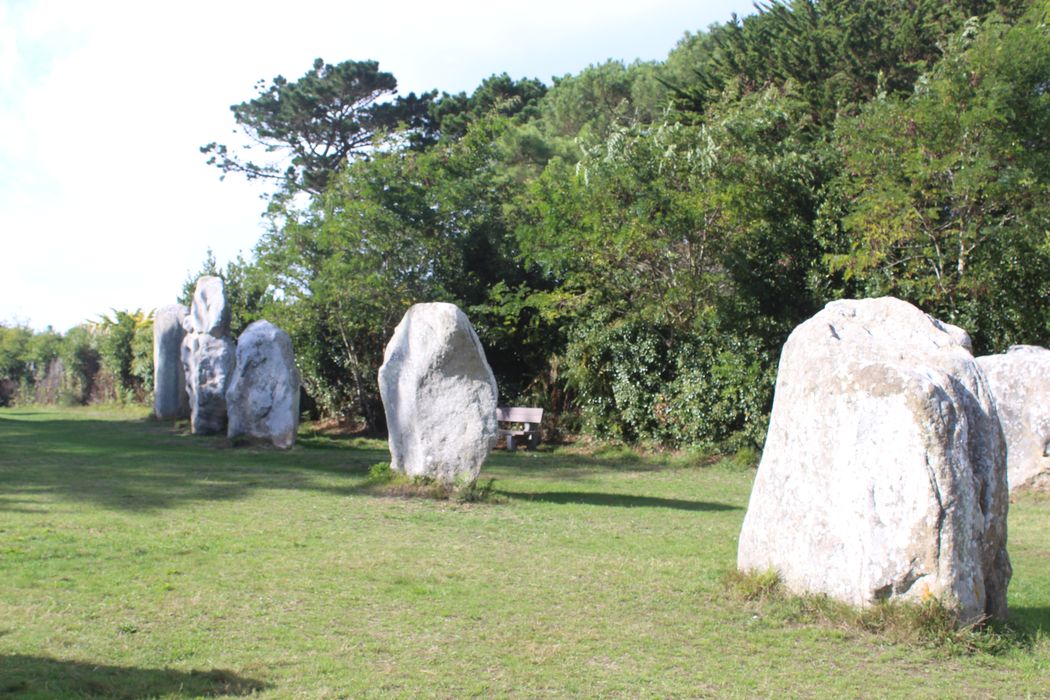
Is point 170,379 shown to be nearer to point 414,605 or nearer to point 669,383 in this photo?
point 669,383

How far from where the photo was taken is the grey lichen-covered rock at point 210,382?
2047 cm

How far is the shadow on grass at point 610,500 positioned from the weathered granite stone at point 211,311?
10.6 meters

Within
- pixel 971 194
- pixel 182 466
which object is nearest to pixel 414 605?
pixel 182 466

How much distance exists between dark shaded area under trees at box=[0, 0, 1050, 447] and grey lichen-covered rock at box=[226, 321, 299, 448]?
3.65 m

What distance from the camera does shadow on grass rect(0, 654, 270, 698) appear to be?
5.09 m

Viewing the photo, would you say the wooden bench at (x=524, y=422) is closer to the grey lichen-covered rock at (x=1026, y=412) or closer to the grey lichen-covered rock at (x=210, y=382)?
the grey lichen-covered rock at (x=210, y=382)

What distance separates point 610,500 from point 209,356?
11456 mm

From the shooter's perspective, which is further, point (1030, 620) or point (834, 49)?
point (834, 49)

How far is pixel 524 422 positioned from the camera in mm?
20719

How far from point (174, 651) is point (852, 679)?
12.9ft

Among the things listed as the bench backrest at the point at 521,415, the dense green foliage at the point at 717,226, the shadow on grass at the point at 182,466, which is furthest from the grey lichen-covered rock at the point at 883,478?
the bench backrest at the point at 521,415

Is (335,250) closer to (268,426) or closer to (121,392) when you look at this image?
(268,426)

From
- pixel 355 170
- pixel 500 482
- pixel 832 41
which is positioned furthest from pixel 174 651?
pixel 832 41

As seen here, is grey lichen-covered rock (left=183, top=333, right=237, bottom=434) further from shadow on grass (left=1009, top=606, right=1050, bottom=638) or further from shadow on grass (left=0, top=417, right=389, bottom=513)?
shadow on grass (left=1009, top=606, right=1050, bottom=638)
